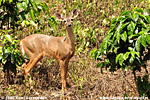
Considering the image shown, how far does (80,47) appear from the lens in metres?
10.2

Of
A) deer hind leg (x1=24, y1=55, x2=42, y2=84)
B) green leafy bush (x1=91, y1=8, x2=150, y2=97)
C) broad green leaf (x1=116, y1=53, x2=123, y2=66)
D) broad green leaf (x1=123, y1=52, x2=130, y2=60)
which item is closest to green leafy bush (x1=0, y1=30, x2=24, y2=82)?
deer hind leg (x1=24, y1=55, x2=42, y2=84)

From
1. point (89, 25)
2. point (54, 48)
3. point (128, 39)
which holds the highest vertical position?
point (89, 25)

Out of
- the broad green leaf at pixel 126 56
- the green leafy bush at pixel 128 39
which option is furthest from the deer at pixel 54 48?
the broad green leaf at pixel 126 56

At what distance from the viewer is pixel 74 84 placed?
27.1 feet

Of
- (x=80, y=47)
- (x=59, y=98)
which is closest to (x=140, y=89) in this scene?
(x=59, y=98)

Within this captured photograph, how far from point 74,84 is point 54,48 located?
1.04 meters

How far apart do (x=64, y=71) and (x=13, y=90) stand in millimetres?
1282

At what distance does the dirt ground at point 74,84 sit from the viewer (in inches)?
300

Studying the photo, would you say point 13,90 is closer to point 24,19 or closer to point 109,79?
point 24,19

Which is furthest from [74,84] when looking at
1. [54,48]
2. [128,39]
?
[128,39]

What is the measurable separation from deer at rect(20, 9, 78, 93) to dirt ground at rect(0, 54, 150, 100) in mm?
318

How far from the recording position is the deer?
25.6 feet

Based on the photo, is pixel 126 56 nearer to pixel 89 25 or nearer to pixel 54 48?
pixel 54 48

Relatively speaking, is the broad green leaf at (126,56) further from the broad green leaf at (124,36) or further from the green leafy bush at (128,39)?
the broad green leaf at (124,36)
